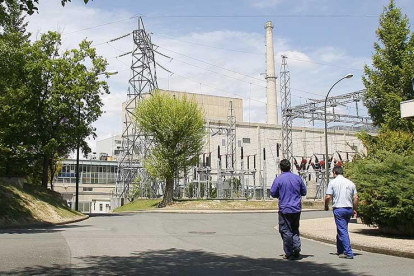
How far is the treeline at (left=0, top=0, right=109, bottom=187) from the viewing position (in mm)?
27172

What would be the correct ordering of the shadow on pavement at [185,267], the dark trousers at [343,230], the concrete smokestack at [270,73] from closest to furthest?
the shadow on pavement at [185,267] < the dark trousers at [343,230] < the concrete smokestack at [270,73]

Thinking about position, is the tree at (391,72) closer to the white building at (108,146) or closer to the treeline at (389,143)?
the treeline at (389,143)

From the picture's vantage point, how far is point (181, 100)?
39062 mm

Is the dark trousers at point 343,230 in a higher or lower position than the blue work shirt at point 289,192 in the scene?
lower

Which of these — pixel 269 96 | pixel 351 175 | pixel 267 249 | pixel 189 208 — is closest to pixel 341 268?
pixel 267 249

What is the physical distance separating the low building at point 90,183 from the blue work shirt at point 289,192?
70.3 metres

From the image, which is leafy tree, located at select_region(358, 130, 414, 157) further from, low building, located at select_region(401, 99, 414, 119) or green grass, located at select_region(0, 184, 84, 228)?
green grass, located at select_region(0, 184, 84, 228)

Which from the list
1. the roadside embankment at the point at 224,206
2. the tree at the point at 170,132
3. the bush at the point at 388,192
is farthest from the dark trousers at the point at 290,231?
the tree at the point at 170,132

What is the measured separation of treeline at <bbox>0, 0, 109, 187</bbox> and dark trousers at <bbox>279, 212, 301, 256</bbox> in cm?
2096

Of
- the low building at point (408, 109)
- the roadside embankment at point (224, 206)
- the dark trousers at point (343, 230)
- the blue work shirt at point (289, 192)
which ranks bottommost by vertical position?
the roadside embankment at point (224, 206)

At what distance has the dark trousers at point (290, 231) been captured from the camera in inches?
340

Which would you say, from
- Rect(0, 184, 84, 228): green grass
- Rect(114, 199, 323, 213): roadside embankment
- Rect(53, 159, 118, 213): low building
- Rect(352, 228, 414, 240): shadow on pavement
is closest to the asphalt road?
Rect(352, 228, 414, 240): shadow on pavement

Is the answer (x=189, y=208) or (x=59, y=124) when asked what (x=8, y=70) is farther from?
(x=189, y=208)

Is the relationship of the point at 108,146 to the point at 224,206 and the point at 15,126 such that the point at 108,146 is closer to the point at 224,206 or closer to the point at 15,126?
the point at 224,206
